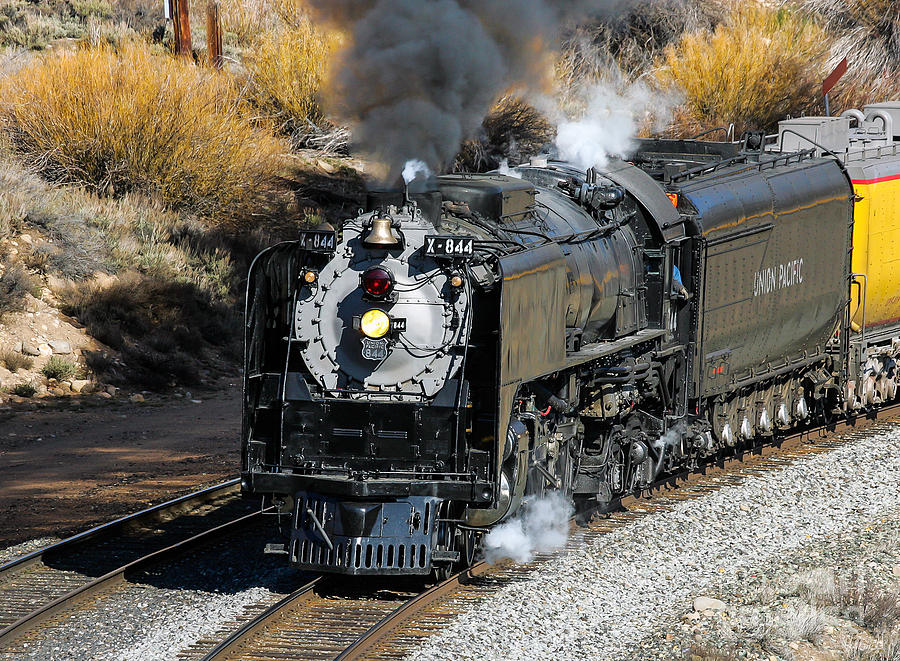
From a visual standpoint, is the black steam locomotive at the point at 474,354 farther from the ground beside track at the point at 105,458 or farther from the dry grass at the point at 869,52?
the dry grass at the point at 869,52

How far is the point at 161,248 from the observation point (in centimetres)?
2392

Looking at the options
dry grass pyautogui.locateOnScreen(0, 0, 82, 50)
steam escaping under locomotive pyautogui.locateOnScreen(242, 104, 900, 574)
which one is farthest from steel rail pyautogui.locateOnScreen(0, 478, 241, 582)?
dry grass pyautogui.locateOnScreen(0, 0, 82, 50)

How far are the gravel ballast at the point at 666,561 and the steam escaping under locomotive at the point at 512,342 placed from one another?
611 mm

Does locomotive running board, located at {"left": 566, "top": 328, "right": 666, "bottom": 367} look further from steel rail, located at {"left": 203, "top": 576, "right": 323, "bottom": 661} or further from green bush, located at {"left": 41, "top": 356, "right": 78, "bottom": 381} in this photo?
green bush, located at {"left": 41, "top": 356, "right": 78, "bottom": 381}

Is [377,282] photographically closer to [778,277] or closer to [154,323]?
[778,277]

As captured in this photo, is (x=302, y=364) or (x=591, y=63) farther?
(x=591, y=63)

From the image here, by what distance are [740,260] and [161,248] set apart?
14.4 m

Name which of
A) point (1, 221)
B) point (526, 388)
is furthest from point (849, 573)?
point (1, 221)

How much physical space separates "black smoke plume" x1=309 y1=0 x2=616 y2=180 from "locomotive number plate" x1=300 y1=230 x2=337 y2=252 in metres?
1.11

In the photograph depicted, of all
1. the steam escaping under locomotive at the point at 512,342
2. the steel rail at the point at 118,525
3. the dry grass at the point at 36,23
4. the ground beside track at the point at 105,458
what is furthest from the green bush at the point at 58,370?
the dry grass at the point at 36,23

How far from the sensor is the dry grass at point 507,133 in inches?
1229

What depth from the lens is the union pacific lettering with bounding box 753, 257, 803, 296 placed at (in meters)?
13.1

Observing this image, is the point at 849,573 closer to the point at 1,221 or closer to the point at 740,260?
the point at 740,260

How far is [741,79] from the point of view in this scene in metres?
32.8
